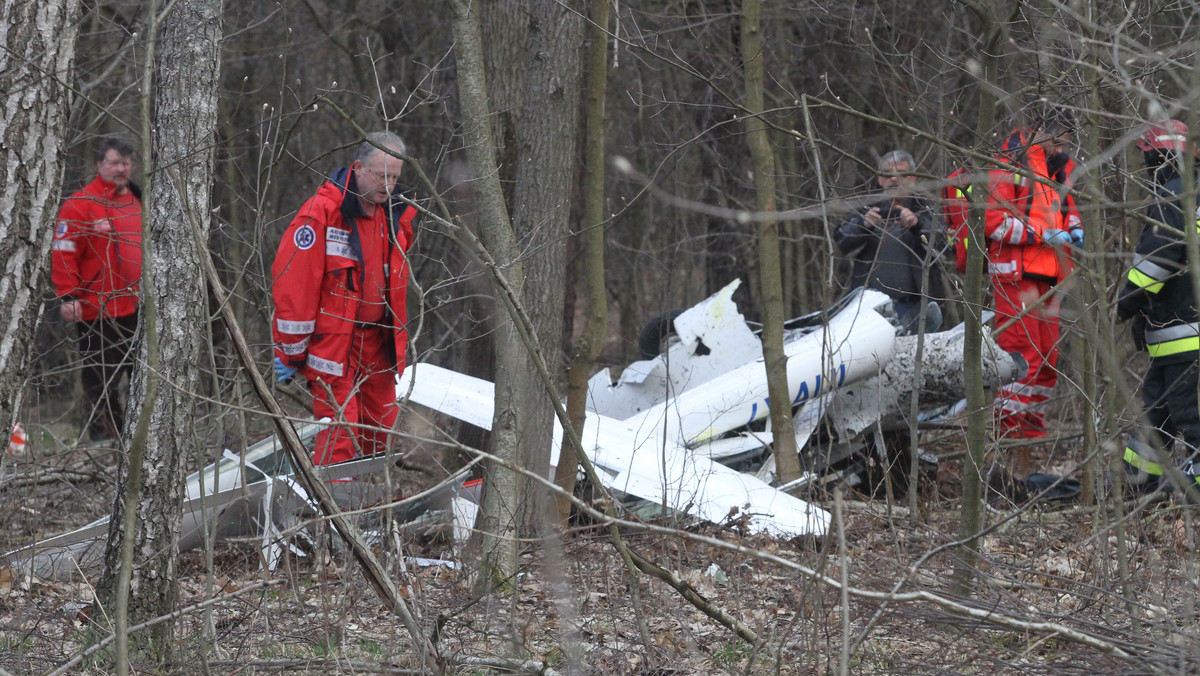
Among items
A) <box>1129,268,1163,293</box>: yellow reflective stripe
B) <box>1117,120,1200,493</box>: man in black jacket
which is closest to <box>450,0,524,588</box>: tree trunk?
<box>1117,120,1200,493</box>: man in black jacket

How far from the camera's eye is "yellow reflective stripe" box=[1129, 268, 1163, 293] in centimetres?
534

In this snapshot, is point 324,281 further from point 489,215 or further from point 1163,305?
point 1163,305

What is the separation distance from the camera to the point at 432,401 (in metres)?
6.28

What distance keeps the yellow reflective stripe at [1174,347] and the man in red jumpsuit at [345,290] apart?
3783 millimetres

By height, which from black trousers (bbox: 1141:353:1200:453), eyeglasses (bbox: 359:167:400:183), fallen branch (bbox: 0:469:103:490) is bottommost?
fallen branch (bbox: 0:469:103:490)

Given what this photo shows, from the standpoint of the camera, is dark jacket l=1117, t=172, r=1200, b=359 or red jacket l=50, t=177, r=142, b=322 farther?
red jacket l=50, t=177, r=142, b=322

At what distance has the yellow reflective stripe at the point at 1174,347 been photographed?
5512 millimetres

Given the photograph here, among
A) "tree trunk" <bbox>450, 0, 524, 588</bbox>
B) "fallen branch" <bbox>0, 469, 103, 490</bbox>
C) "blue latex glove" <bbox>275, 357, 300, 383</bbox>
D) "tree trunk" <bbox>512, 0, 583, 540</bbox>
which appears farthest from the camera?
"fallen branch" <bbox>0, 469, 103, 490</bbox>

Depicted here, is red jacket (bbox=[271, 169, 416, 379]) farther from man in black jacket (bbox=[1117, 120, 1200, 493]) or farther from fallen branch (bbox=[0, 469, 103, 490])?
man in black jacket (bbox=[1117, 120, 1200, 493])

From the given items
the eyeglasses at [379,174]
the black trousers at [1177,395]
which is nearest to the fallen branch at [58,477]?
the eyeglasses at [379,174]

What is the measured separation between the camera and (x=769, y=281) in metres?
6.57

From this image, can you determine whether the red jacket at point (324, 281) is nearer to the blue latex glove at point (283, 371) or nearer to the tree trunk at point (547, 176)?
the blue latex glove at point (283, 371)

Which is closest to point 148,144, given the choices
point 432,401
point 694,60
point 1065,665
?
point 1065,665

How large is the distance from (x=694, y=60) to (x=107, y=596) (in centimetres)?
866
